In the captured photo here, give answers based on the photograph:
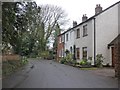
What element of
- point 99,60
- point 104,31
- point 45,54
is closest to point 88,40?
point 104,31

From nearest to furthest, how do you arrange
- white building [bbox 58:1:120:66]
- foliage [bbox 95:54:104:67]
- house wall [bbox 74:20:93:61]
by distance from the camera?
foliage [bbox 95:54:104:67] → white building [bbox 58:1:120:66] → house wall [bbox 74:20:93:61]

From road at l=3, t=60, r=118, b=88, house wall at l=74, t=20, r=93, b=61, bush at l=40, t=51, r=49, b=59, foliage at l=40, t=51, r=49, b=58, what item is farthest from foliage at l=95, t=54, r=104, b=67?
foliage at l=40, t=51, r=49, b=58

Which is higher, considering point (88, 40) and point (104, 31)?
point (104, 31)

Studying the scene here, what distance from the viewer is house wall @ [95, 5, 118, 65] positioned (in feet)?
103

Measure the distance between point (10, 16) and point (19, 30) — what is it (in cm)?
298

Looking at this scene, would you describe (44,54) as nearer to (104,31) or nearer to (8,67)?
(104,31)

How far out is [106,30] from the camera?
1251 inches

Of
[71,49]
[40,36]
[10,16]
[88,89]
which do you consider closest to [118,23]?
[71,49]

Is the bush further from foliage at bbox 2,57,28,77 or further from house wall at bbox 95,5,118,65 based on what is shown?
A: foliage at bbox 2,57,28,77

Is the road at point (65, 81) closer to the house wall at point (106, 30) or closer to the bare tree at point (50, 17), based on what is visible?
the house wall at point (106, 30)

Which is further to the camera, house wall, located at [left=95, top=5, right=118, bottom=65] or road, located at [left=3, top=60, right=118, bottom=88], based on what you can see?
house wall, located at [left=95, top=5, right=118, bottom=65]

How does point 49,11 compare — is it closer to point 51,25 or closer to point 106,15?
point 51,25

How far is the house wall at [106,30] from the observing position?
31.4m

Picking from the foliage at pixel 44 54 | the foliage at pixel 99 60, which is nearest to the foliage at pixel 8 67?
the foliage at pixel 99 60
